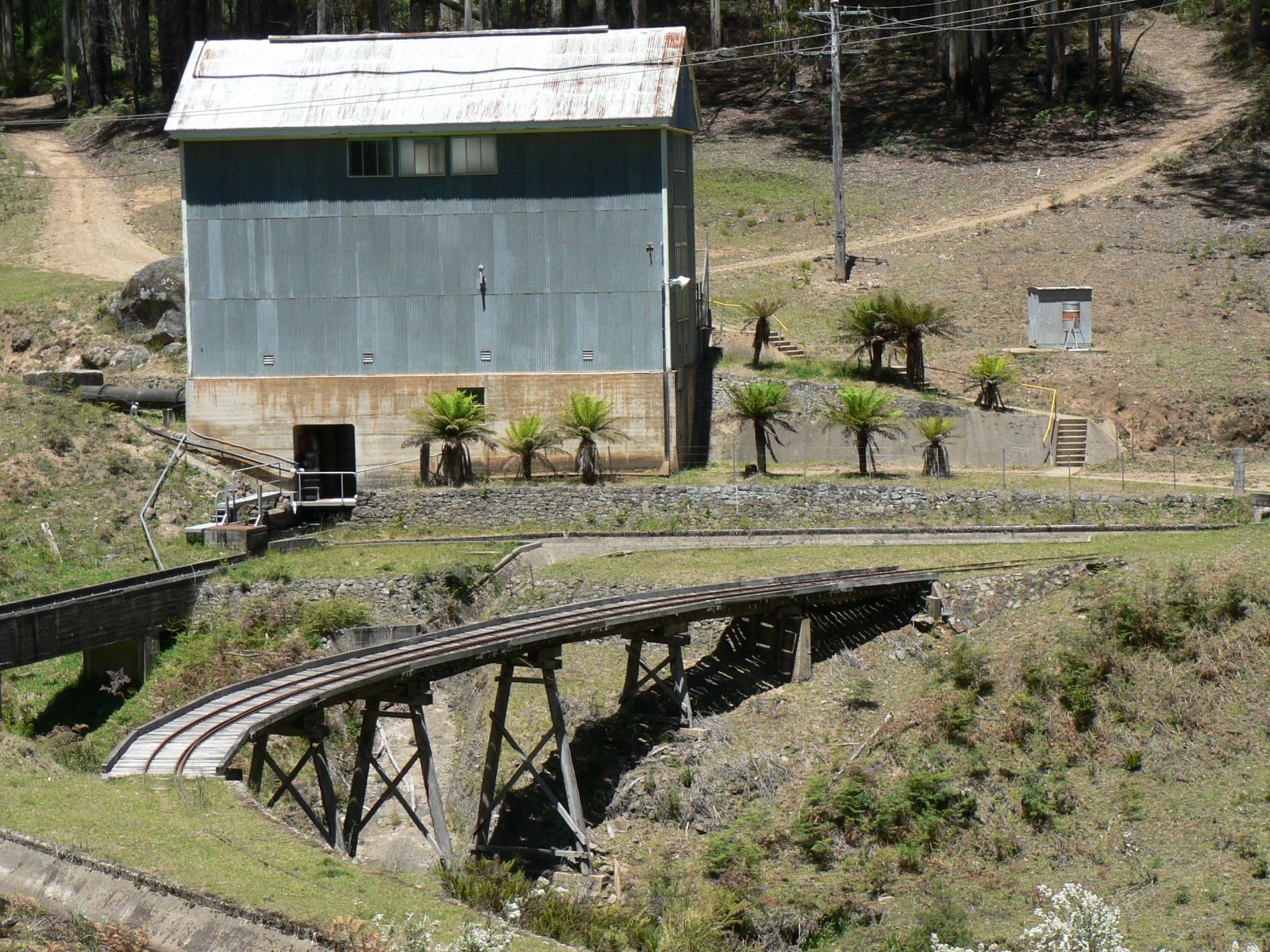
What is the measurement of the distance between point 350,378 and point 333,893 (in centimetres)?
2708

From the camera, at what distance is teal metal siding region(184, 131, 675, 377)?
39594mm

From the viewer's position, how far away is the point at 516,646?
2334 centimetres

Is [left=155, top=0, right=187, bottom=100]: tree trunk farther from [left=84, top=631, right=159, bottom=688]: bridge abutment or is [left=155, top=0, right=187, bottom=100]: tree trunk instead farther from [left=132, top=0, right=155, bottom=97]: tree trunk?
[left=84, top=631, right=159, bottom=688]: bridge abutment

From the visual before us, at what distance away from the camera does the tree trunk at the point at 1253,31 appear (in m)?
68.8

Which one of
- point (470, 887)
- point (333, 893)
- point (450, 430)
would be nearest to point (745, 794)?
point (470, 887)

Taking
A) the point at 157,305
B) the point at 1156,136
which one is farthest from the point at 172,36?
the point at 1156,136

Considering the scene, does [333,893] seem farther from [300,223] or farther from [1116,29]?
[1116,29]

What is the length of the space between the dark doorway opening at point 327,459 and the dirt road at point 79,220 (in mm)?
16079

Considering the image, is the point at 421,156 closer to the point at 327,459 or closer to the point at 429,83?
the point at 429,83

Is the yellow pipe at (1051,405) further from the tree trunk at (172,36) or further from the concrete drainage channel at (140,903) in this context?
the tree trunk at (172,36)

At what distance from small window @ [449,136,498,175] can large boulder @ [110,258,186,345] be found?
10.8 m

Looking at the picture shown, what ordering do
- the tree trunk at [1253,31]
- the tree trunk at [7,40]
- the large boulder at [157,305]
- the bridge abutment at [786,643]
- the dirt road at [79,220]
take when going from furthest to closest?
the tree trunk at [7,40]
the tree trunk at [1253,31]
the dirt road at [79,220]
the large boulder at [157,305]
the bridge abutment at [786,643]

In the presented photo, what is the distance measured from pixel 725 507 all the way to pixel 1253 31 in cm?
4756

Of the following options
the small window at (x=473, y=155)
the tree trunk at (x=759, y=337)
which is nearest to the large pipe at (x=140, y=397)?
the small window at (x=473, y=155)
